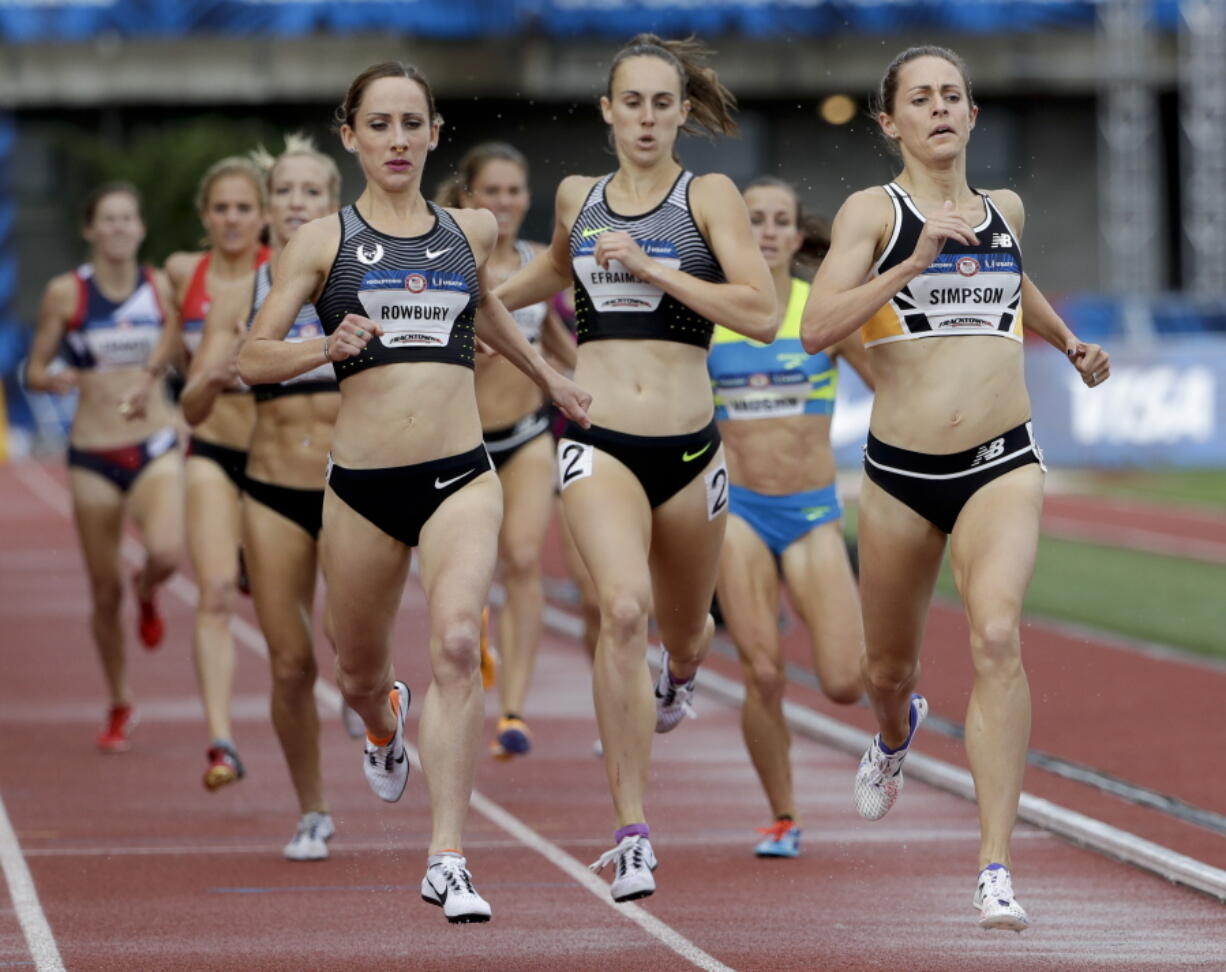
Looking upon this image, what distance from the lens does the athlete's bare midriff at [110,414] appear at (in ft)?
37.1

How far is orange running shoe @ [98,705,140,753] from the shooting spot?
37.3ft

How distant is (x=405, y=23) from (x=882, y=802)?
38.5 metres

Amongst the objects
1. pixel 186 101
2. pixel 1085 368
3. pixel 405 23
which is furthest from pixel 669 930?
pixel 186 101

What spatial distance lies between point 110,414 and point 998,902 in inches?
257

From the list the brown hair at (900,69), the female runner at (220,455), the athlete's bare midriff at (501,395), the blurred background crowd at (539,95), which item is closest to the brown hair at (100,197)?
the female runner at (220,455)

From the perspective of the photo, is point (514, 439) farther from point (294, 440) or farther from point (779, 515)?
point (294, 440)

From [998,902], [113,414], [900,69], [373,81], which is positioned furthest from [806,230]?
[998,902]

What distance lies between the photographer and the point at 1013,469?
21.7 feet

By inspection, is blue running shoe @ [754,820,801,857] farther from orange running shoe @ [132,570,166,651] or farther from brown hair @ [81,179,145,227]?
orange running shoe @ [132,570,166,651]

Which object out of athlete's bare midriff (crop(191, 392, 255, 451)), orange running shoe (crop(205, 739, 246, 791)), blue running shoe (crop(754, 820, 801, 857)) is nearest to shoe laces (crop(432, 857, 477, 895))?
blue running shoe (crop(754, 820, 801, 857))

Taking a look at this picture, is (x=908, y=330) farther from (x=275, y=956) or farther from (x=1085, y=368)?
(x=275, y=956)

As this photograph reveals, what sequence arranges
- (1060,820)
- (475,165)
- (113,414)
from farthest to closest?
1. (113,414)
2. (475,165)
3. (1060,820)

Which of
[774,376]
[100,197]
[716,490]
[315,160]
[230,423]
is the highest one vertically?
[100,197]

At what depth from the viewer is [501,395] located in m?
10.7
